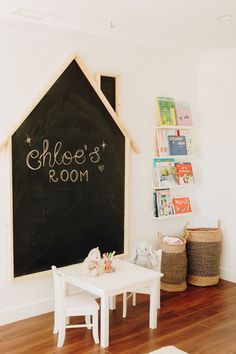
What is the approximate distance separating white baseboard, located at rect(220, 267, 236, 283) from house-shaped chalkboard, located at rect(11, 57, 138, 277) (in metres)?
1.28

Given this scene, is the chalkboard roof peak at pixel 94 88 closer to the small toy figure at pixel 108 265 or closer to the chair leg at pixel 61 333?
the small toy figure at pixel 108 265

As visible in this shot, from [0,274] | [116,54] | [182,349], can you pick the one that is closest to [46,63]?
[116,54]

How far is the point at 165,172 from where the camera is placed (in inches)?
181

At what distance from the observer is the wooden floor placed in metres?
3.23

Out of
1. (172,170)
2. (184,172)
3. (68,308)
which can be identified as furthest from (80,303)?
(184,172)

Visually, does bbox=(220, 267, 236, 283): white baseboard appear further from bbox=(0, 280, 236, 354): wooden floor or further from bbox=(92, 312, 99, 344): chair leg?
bbox=(92, 312, 99, 344): chair leg

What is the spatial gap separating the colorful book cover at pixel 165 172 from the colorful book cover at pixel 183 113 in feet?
1.32

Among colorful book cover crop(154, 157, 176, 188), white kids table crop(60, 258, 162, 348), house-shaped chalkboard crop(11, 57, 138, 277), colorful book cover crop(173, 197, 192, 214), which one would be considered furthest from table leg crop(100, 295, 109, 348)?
colorful book cover crop(173, 197, 192, 214)

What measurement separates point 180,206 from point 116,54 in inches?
66.8

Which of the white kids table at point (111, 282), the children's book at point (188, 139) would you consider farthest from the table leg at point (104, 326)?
the children's book at point (188, 139)

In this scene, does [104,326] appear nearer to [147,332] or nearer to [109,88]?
[147,332]

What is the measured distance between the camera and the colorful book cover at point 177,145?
183 inches

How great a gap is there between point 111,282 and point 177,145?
6.06 feet

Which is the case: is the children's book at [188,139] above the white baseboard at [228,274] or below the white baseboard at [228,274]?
above
